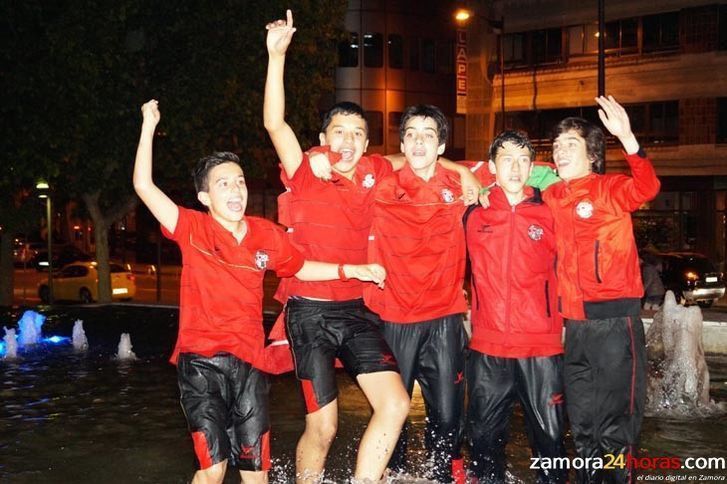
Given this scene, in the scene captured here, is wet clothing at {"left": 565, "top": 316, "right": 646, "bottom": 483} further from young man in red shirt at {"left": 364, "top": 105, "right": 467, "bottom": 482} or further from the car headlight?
the car headlight

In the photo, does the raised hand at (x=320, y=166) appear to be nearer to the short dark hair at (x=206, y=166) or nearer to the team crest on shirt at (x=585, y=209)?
the short dark hair at (x=206, y=166)

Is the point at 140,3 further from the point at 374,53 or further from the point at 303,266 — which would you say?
the point at 374,53

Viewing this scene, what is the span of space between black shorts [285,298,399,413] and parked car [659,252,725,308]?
69.5ft

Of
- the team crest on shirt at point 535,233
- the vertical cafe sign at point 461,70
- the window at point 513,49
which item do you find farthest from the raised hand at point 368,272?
the window at point 513,49

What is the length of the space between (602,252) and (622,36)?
33.9 m

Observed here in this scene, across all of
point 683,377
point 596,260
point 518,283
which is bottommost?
point 683,377

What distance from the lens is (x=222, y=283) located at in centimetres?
550

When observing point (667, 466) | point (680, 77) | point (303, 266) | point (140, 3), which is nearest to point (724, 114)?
point (680, 77)

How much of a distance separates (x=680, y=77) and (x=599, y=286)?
107 feet

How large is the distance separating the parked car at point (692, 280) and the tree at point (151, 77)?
10878 millimetres

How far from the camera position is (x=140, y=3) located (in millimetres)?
21328

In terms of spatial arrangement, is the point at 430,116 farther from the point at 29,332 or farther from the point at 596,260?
the point at 29,332

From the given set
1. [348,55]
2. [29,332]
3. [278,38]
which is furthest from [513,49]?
[278,38]

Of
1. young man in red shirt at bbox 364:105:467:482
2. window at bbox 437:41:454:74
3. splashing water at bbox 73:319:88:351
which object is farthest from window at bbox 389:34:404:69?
young man in red shirt at bbox 364:105:467:482
